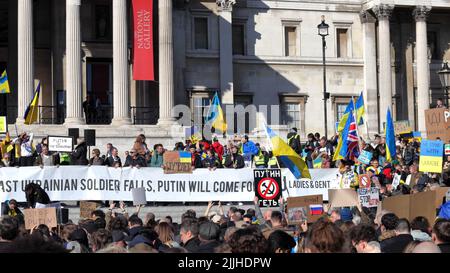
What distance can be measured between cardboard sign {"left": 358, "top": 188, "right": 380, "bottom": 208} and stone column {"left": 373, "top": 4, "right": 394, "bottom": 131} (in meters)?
29.3

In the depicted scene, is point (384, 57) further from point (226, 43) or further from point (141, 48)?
point (141, 48)

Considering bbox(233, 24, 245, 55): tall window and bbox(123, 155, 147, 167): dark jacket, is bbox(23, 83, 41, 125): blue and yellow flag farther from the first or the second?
bbox(233, 24, 245, 55): tall window

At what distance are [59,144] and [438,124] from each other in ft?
34.9

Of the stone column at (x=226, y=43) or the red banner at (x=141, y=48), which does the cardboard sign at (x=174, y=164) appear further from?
the stone column at (x=226, y=43)

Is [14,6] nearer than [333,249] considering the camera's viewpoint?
No

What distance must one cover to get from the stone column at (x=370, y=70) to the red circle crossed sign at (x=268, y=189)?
A: 27341 millimetres

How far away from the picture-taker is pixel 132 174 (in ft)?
89.4

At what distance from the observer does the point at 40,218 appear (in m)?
15.5

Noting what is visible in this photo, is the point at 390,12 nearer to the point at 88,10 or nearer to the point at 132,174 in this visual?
the point at 88,10

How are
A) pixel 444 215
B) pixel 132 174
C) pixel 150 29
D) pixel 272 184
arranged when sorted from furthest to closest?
pixel 150 29 < pixel 132 174 < pixel 272 184 < pixel 444 215

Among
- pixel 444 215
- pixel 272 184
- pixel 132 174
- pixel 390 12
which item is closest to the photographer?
pixel 444 215

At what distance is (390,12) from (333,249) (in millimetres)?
42579

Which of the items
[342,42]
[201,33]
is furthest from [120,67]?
[342,42]
